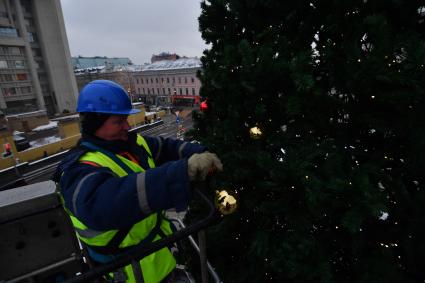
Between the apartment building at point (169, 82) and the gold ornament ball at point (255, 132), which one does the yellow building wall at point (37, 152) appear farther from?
the apartment building at point (169, 82)

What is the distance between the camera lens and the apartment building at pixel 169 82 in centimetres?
5362

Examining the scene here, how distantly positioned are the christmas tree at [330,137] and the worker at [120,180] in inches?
20.9

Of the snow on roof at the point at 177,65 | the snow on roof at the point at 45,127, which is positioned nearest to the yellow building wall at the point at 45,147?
the snow on roof at the point at 45,127

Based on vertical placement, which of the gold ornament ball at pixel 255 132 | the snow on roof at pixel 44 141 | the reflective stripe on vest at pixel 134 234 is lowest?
the snow on roof at pixel 44 141

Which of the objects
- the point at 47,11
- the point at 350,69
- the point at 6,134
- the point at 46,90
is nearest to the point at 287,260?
the point at 350,69

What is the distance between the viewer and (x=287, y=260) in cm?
163

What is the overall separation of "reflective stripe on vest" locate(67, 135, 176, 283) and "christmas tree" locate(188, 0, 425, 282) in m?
0.65

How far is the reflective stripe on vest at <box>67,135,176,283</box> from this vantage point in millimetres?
1949

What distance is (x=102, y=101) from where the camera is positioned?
2.13 m

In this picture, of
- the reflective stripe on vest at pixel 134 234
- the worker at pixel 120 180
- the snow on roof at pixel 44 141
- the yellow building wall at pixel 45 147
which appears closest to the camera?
the worker at pixel 120 180

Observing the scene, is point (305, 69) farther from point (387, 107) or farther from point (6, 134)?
point (6, 134)

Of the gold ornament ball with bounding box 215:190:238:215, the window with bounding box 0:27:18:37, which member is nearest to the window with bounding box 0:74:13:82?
the window with bounding box 0:27:18:37

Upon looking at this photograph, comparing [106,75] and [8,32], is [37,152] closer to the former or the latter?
[8,32]

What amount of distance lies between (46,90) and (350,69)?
2157 inches
